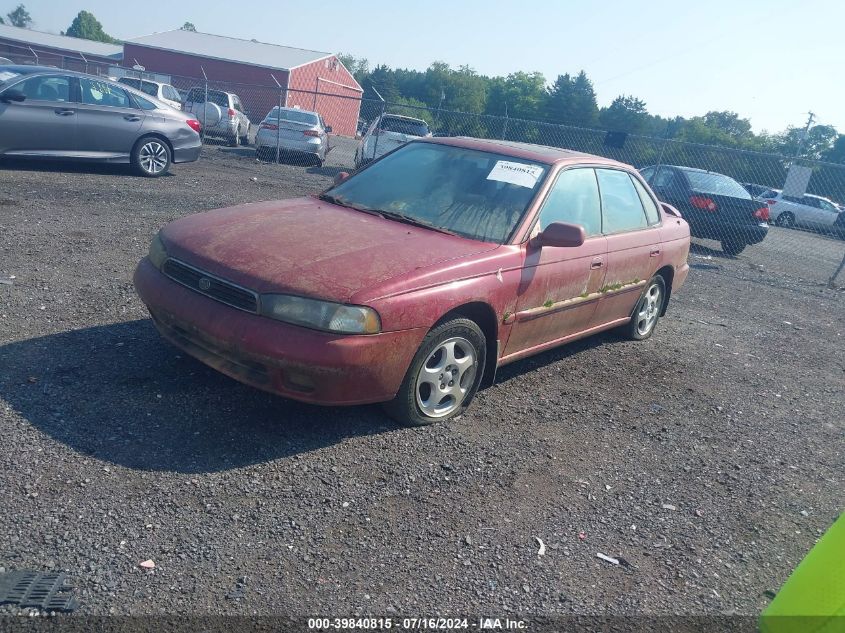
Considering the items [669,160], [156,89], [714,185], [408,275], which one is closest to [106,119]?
[408,275]

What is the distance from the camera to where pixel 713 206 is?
1337 cm

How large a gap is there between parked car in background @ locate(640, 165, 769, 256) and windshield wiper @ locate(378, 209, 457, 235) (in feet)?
33.3

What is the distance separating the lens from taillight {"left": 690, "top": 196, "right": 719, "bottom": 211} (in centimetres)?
1336

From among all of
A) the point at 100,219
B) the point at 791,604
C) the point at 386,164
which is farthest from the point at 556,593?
the point at 100,219

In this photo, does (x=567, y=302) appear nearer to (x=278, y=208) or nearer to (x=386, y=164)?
(x=386, y=164)

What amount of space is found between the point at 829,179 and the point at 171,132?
35.9 meters

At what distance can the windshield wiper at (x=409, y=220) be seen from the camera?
14.6 feet

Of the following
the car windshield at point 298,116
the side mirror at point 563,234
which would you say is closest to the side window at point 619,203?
the side mirror at point 563,234

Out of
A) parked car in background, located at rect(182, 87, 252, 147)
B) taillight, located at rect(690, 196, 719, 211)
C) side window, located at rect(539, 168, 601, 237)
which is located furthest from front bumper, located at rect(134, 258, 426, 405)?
parked car in background, located at rect(182, 87, 252, 147)

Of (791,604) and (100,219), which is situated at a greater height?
(791,604)

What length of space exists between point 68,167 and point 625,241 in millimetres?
9834

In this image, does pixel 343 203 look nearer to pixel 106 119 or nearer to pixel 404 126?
pixel 106 119

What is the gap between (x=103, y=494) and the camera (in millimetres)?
3012

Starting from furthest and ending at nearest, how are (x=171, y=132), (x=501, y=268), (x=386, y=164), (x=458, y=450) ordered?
(x=171, y=132), (x=386, y=164), (x=501, y=268), (x=458, y=450)
